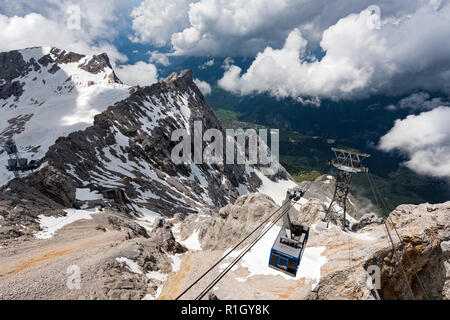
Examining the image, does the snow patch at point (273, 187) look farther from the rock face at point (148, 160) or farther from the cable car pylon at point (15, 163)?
the cable car pylon at point (15, 163)

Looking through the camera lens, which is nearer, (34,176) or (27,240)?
(27,240)

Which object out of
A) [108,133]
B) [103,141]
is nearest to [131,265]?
[103,141]

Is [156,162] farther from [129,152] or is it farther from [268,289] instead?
[268,289]

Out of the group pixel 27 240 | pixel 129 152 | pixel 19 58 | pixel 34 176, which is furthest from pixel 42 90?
pixel 27 240

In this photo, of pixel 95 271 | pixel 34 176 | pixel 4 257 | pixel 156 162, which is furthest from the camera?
pixel 156 162

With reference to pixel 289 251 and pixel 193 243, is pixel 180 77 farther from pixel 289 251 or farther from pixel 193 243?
pixel 289 251

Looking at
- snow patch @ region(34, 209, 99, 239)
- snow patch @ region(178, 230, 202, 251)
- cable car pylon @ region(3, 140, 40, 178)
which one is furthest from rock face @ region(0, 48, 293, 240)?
snow patch @ region(178, 230, 202, 251)
